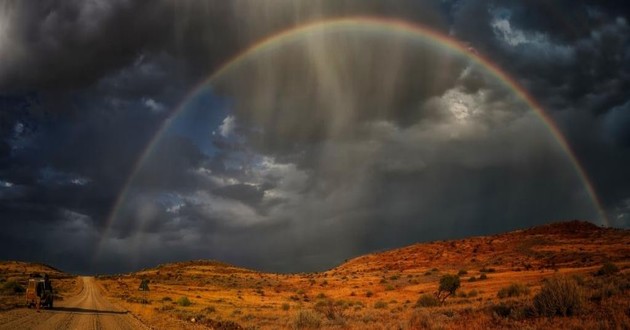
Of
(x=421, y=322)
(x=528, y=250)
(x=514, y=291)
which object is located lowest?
(x=421, y=322)

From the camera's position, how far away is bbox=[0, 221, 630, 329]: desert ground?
1869 cm

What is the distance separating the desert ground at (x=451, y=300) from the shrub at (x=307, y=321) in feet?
0.20

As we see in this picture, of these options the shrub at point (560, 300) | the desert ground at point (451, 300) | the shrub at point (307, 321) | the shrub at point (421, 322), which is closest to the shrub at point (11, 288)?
the desert ground at point (451, 300)

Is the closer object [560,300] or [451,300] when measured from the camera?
[560,300]

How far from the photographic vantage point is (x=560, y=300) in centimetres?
1811

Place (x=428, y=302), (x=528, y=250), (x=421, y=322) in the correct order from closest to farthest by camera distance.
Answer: (x=421, y=322), (x=428, y=302), (x=528, y=250)

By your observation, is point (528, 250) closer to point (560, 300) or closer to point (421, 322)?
point (421, 322)

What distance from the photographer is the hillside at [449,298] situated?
19797mm

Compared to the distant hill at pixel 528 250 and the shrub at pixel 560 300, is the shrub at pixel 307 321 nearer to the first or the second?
the shrub at pixel 560 300

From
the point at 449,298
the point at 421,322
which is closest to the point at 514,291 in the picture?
the point at 449,298

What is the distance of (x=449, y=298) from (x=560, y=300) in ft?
85.9

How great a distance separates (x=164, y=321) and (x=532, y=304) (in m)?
23.6

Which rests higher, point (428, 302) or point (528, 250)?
point (528, 250)

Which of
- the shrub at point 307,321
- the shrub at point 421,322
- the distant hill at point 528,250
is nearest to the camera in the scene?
the shrub at point 421,322
